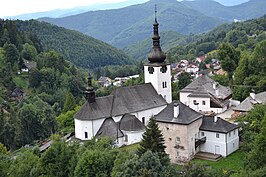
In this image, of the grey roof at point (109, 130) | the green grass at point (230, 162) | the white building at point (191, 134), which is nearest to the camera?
the green grass at point (230, 162)

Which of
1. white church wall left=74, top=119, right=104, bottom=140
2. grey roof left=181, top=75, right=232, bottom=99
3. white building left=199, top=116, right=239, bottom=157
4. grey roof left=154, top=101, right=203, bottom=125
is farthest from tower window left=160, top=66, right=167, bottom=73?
white building left=199, top=116, right=239, bottom=157

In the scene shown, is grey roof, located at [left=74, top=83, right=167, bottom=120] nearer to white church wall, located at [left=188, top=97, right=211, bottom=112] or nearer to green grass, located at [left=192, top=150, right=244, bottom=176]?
white church wall, located at [left=188, top=97, right=211, bottom=112]

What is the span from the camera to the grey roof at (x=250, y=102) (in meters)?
47.6

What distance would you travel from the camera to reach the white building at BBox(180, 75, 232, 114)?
52281 mm

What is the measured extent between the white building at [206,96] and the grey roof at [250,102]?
13.0ft

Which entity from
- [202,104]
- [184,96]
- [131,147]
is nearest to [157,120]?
[131,147]

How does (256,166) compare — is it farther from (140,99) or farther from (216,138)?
(140,99)

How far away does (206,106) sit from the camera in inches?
2066

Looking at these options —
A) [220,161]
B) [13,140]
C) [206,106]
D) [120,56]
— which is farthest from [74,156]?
[120,56]

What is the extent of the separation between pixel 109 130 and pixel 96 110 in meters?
2.42

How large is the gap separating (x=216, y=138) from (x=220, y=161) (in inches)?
96.1

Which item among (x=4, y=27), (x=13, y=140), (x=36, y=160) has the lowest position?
(x=13, y=140)

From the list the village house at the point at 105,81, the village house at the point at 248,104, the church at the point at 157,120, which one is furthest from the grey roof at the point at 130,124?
the village house at the point at 105,81

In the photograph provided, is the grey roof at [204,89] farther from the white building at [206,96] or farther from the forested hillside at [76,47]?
the forested hillside at [76,47]
